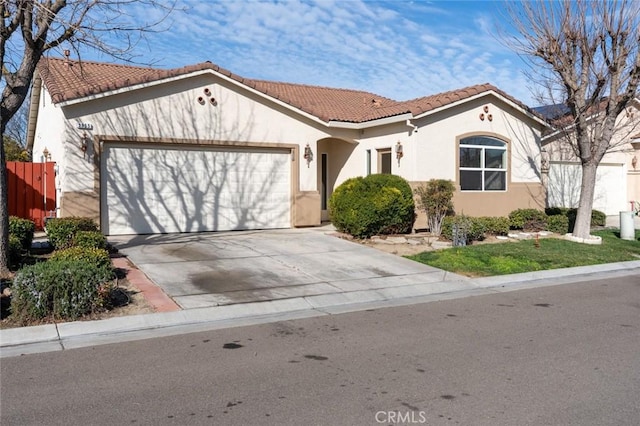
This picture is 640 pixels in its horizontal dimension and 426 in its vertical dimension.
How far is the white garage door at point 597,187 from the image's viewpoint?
22.3 metres

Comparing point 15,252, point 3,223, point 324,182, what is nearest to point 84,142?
point 15,252

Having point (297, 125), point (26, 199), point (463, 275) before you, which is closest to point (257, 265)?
point (463, 275)

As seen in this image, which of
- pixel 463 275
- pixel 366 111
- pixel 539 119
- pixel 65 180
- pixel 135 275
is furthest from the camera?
pixel 366 111

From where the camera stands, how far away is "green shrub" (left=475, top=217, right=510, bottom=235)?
1661 centimetres

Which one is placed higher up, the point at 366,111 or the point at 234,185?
the point at 366,111

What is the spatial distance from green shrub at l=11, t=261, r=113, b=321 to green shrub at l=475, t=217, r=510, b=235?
1150cm

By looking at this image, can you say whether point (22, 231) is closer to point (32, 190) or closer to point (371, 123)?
point (32, 190)

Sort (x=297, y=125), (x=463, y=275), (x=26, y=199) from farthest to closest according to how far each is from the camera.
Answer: (x=297, y=125) < (x=26, y=199) < (x=463, y=275)

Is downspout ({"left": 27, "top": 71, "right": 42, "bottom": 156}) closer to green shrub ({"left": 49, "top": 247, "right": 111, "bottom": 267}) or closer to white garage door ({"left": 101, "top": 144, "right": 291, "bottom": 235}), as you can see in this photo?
white garage door ({"left": 101, "top": 144, "right": 291, "bottom": 235})

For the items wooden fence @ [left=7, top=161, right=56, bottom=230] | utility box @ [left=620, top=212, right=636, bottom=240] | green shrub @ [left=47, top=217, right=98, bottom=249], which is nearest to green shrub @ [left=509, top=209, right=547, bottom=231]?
utility box @ [left=620, top=212, right=636, bottom=240]

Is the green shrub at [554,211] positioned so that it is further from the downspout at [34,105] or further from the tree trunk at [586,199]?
the downspout at [34,105]

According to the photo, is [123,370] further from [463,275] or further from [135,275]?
[463,275]

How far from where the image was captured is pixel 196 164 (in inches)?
630

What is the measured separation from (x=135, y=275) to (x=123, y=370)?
4.76m
